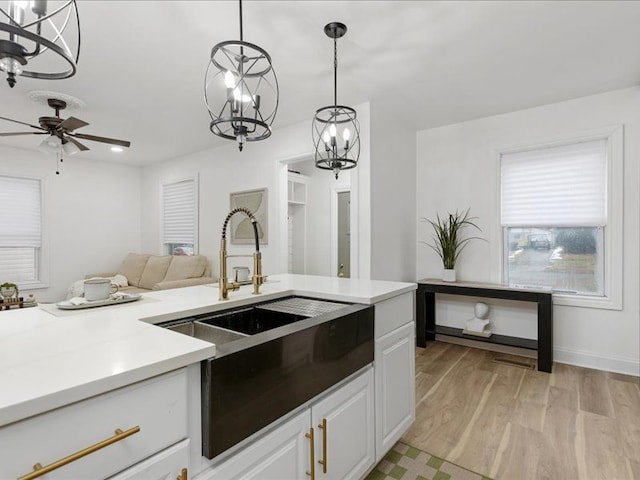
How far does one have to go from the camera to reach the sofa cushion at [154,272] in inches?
196

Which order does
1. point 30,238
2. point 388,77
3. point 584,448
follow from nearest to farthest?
point 584,448 < point 388,77 < point 30,238

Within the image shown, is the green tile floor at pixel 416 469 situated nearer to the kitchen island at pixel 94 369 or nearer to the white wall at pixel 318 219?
the kitchen island at pixel 94 369

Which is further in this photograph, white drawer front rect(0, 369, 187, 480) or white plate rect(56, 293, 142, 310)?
white plate rect(56, 293, 142, 310)

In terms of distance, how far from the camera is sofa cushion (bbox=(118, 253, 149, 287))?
533cm

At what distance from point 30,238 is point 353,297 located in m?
5.53

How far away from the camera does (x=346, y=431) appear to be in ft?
4.84

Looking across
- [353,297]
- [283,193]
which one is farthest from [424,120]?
[353,297]

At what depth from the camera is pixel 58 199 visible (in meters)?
5.24

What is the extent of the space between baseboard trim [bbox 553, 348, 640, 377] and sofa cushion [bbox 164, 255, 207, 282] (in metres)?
4.33

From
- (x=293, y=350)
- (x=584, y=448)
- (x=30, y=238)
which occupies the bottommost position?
(x=584, y=448)

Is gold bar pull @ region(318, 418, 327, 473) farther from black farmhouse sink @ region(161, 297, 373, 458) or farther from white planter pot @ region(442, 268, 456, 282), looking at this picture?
white planter pot @ region(442, 268, 456, 282)

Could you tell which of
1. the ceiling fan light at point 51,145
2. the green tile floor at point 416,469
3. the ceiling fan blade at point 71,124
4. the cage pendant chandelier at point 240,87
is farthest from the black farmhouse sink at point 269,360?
the ceiling fan light at point 51,145

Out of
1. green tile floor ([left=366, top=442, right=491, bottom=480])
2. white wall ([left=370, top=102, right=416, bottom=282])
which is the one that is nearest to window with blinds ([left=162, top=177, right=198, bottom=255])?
white wall ([left=370, top=102, right=416, bottom=282])

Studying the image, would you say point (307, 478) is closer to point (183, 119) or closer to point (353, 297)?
point (353, 297)
